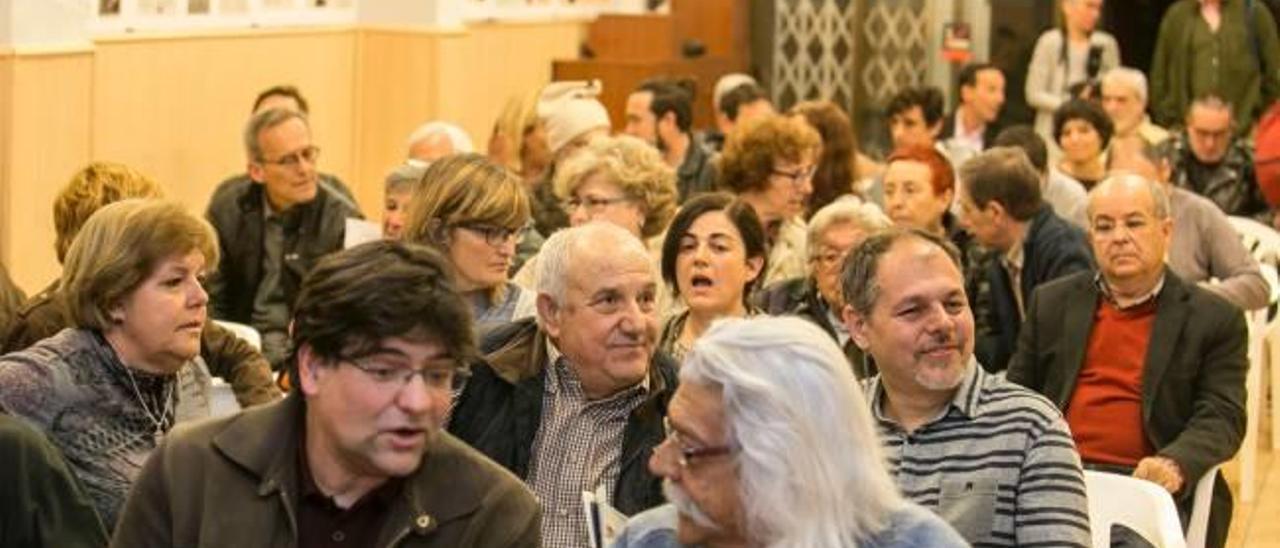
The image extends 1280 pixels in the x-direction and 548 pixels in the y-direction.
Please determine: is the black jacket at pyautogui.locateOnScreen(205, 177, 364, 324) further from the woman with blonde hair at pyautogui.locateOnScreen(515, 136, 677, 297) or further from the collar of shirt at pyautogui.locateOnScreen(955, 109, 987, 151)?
the collar of shirt at pyautogui.locateOnScreen(955, 109, 987, 151)

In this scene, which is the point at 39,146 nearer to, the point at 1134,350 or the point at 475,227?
the point at 475,227

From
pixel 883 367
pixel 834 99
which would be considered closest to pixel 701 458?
pixel 883 367

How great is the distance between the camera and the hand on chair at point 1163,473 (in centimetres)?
636

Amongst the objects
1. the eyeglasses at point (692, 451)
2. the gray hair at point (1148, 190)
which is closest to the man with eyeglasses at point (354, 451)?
the eyeglasses at point (692, 451)

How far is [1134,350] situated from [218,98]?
5353 mm

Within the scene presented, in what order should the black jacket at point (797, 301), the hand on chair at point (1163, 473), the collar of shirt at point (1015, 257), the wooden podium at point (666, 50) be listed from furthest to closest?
1. the wooden podium at point (666, 50)
2. the collar of shirt at point (1015, 257)
3. the black jacket at point (797, 301)
4. the hand on chair at point (1163, 473)

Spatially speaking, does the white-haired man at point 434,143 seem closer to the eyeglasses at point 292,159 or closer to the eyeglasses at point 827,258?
the eyeglasses at point 292,159

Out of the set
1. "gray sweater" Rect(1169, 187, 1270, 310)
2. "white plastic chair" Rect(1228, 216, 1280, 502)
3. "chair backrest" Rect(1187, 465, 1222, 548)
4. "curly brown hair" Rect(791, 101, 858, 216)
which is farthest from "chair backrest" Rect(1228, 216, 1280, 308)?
"chair backrest" Rect(1187, 465, 1222, 548)

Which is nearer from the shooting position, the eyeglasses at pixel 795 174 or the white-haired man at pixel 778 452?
the white-haired man at pixel 778 452

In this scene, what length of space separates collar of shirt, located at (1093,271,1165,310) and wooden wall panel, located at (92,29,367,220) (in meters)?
4.44

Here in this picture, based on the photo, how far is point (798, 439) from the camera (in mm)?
3443

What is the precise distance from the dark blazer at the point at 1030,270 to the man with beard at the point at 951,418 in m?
2.87

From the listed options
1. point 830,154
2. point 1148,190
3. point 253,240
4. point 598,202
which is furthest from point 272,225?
point 1148,190

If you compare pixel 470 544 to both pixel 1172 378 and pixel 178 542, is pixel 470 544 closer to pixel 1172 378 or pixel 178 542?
pixel 178 542
